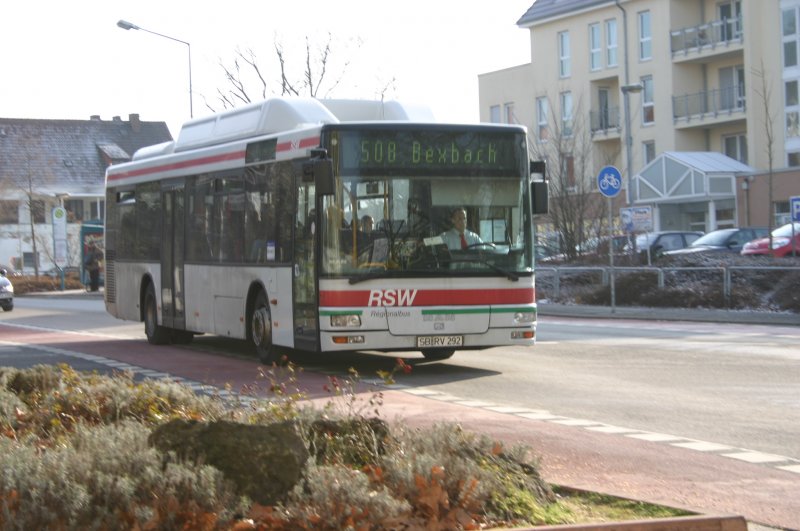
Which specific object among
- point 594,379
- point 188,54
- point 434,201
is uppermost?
point 188,54

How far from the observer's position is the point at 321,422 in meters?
8.23

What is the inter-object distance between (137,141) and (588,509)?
10996 cm

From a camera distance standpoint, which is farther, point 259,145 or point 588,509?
point 259,145

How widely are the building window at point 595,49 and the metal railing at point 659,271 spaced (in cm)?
3094

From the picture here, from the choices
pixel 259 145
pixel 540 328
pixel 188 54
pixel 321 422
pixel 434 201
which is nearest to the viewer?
pixel 321 422

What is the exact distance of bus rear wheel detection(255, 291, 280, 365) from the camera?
714 inches

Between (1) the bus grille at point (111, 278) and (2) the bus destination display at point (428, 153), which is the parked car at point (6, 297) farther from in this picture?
(2) the bus destination display at point (428, 153)

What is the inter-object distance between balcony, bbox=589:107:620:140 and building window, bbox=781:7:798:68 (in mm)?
11299

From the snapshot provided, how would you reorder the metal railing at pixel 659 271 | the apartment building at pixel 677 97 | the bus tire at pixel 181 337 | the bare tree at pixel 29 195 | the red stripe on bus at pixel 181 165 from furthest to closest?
the bare tree at pixel 29 195 → the apartment building at pixel 677 97 → the metal railing at pixel 659 271 → the bus tire at pixel 181 337 → the red stripe on bus at pixel 181 165

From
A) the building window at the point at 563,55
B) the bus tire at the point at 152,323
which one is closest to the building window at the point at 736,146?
the building window at the point at 563,55

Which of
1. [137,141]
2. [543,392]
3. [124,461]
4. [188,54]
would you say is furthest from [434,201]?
[137,141]

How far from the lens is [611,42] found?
68562 mm

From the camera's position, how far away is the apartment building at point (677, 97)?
58.4 metres

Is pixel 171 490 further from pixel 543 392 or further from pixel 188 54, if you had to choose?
pixel 188 54
